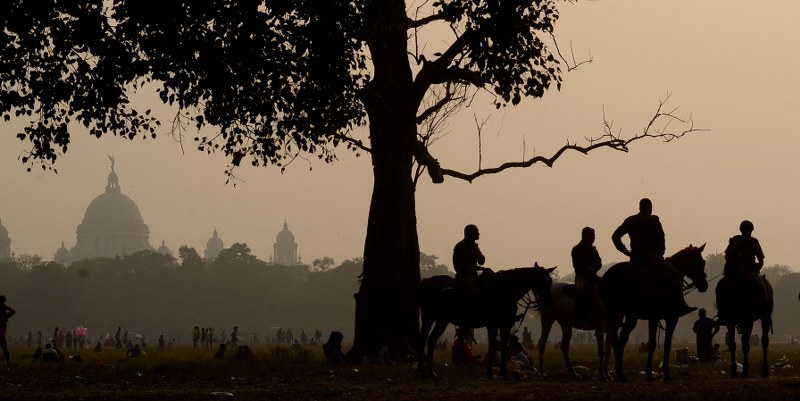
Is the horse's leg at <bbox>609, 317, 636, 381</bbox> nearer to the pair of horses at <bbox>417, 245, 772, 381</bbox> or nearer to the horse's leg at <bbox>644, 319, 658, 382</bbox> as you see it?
the pair of horses at <bbox>417, 245, 772, 381</bbox>

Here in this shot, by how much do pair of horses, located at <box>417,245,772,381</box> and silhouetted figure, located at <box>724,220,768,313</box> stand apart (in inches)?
13.3

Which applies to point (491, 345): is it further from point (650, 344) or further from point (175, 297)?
point (175, 297)

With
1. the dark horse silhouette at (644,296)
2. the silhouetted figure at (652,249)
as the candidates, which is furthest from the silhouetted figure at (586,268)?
the silhouetted figure at (652,249)

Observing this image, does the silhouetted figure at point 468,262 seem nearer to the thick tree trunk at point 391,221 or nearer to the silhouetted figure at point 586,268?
the silhouetted figure at point 586,268

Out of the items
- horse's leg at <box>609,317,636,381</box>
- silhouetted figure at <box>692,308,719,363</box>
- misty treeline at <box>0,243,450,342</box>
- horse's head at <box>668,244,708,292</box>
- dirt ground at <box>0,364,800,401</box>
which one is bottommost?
dirt ground at <box>0,364,800,401</box>

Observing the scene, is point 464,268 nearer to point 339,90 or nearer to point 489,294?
point 489,294

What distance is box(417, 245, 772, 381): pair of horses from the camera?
55.8 feet

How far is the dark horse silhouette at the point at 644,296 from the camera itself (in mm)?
16938

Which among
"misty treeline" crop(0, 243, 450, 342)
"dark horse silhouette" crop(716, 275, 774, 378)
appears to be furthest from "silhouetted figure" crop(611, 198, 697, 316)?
"misty treeline" crop(0, 243, 450, 342)

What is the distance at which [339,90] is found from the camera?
18.7 meters

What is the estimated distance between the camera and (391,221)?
25312 millimetres

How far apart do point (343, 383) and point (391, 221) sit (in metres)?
7.93

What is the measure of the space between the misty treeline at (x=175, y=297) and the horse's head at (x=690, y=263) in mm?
102077

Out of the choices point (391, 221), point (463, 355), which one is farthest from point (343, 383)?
point (391, 221)
